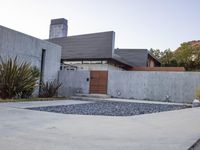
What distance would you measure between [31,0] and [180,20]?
9.92 m

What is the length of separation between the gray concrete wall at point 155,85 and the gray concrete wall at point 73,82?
1808 mm

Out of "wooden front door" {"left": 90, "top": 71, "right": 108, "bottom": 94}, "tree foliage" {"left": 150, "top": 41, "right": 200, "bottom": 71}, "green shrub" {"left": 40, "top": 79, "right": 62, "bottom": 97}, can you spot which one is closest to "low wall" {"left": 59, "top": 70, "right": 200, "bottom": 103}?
"wooden front door" {"left": 90, "top": 71, "right": 108, "bottom": 94}

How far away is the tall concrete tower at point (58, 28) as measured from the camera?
28.6 m

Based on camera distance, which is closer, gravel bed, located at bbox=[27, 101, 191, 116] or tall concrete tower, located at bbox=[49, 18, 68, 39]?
gravel bed, located at bbox=[27, 101, 191, 116]

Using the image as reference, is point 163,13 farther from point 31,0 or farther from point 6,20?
point 6,20

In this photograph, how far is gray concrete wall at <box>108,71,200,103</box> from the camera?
50.3 feet

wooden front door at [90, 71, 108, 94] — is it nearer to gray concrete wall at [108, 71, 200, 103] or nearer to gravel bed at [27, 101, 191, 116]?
gray concrete wall at [108, 71, 200, 103]

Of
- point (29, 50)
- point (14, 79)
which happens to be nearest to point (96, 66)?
point (29, 50)

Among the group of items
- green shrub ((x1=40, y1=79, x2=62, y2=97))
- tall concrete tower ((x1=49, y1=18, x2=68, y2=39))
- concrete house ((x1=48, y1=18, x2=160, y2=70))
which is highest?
tall concrete tower ((x1=49, y1=18, x2=68, y2=39))

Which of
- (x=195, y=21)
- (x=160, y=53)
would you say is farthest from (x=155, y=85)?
(x=160, y=53)

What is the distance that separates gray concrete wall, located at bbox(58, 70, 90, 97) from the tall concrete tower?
11385 mm

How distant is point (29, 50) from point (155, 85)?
8241mm

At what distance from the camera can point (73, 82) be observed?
1811cm

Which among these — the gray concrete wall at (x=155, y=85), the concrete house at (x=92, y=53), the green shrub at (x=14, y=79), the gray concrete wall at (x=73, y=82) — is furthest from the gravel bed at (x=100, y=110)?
the concrete house at (x=92, y=53)
